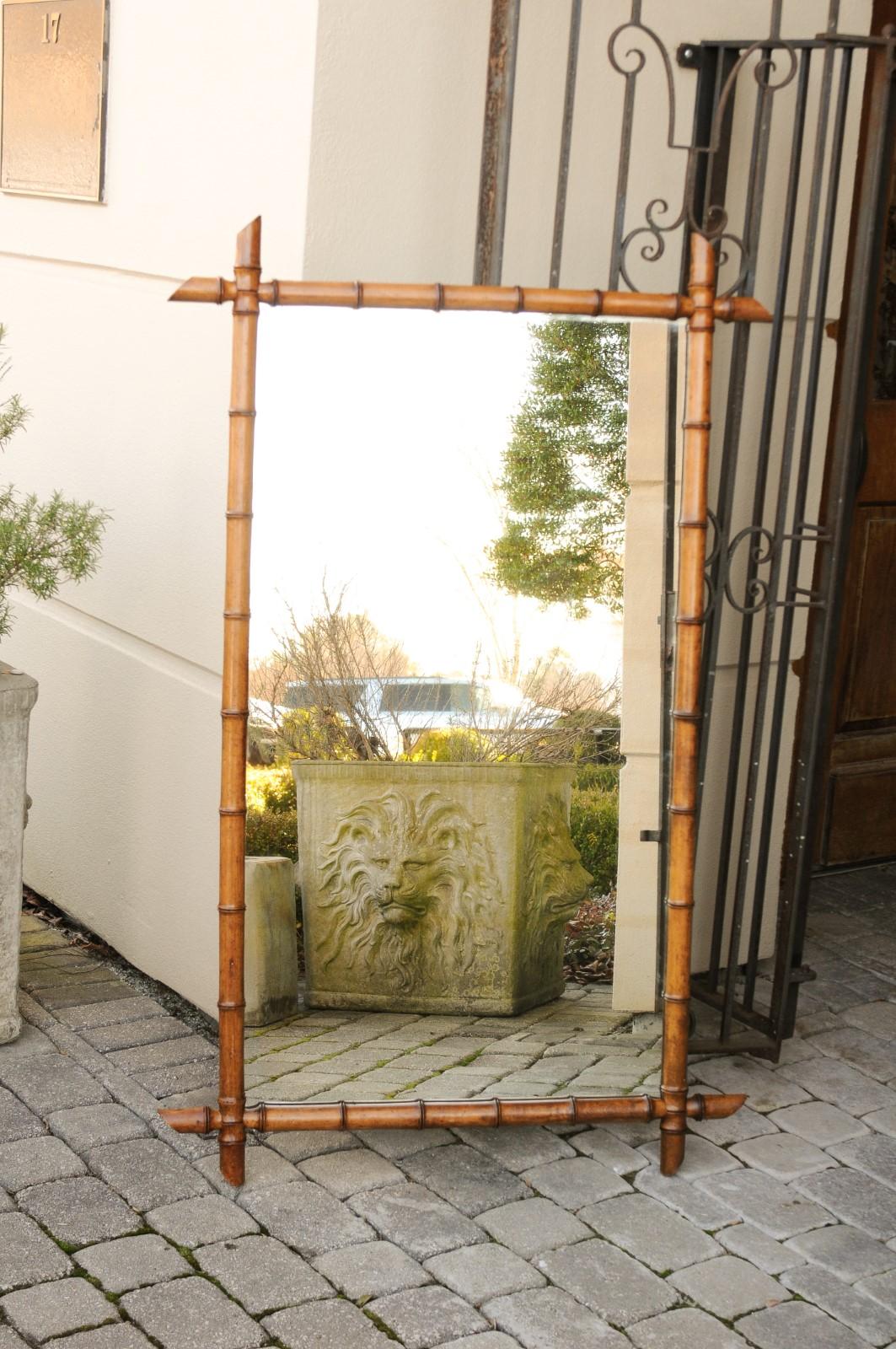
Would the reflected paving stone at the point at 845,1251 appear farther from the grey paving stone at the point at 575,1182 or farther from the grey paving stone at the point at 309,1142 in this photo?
the grey paving stone at the point at 309,1142

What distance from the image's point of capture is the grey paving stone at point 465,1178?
2934 millimetres

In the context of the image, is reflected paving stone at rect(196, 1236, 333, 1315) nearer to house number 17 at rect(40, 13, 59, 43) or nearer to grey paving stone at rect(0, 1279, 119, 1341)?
grey paving stone at rect(0, 1279, 119, 1341)

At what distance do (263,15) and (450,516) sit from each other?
1259 mm

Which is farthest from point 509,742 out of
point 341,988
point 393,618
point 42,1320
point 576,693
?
point 42,1320

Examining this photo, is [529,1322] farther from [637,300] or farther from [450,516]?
[637,300]

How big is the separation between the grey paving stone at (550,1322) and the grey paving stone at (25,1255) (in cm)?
78

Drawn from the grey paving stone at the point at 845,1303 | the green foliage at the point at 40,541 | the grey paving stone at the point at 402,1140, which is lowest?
the grey paving stone at the point at 845,1303

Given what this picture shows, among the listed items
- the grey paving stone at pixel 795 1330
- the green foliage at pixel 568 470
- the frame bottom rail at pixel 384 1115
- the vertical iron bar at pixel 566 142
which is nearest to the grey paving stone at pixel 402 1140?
the frame bottom rail at pixel 384 1115

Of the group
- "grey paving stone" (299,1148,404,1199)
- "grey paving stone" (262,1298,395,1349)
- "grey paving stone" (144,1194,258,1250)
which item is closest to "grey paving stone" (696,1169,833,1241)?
"grey paving stone" (299,1148,404,1199)

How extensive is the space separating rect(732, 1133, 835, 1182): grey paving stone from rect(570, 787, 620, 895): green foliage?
67cm

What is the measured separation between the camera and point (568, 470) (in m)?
2.97

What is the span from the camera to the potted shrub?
348 centimetres

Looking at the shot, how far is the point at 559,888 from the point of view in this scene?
3.08 metres

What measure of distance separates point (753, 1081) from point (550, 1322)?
114cm
